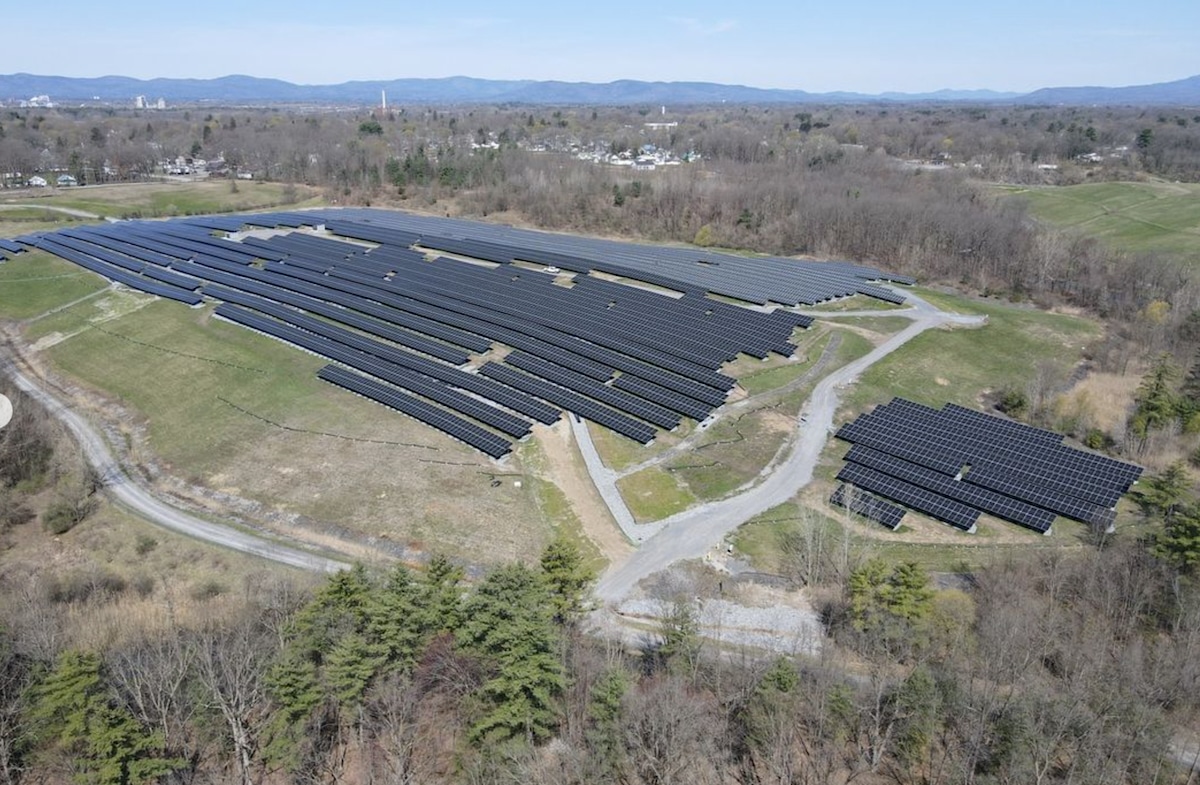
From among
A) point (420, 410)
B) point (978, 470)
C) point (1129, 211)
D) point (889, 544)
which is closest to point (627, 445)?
point (420, 410)

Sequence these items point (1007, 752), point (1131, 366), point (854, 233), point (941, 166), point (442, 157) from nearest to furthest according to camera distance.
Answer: point (1007, 752), point (1131, 366), point (854, 233), point (442, 157), point (941, 166)

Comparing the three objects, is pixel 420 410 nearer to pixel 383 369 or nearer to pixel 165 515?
pixel 383 369

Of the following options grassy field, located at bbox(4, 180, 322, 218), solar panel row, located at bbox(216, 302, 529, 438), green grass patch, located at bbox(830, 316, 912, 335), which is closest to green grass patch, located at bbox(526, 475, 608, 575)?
solar panel row, located at bbox(216, 302, 529, 438)

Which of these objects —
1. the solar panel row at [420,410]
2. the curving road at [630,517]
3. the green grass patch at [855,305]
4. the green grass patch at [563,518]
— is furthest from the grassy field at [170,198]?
the green grass patch at [563,518]

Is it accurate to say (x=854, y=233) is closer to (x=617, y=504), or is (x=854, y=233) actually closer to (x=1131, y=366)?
(x=1131, y=366)

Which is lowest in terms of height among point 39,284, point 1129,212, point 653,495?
point 653,495

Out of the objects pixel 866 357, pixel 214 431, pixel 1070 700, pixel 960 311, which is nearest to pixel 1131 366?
pixel 960 311
